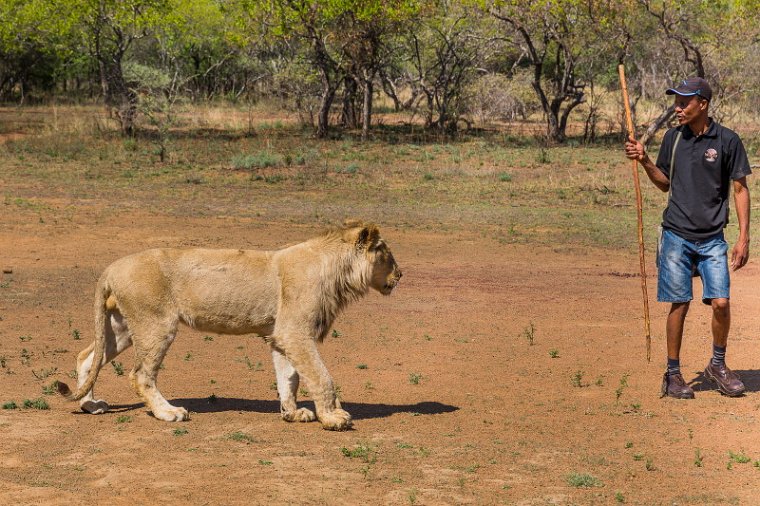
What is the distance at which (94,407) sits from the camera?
7.47 metres

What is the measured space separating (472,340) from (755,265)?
6.52m

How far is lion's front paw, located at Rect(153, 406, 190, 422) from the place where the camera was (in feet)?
23.6

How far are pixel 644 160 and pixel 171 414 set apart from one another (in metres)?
3.69

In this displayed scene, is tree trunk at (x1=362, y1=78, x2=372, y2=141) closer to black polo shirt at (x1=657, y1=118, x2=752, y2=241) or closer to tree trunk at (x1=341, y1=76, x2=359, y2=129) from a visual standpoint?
tree trunk at (x1=341, y1=76, x2=359, y2=129)

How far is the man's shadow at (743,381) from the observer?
832 centimetres

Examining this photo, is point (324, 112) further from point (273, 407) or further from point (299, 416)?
point (299, 416)

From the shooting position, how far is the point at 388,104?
150 ft

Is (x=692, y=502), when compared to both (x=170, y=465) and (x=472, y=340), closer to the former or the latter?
(x=170, y=465)

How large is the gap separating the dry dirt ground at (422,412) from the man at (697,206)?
76 cm

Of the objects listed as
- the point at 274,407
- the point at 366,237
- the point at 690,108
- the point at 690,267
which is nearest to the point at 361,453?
the point at 274,407

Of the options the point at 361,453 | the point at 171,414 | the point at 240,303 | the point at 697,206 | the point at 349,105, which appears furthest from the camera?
the point at 349,105

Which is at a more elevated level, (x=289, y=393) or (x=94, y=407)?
(x=289, y=393)

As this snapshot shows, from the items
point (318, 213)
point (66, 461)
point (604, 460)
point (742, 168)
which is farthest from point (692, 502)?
point (318, 213)

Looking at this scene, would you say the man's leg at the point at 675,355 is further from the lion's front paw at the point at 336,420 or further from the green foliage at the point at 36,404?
the green foliage at the point at 36,404
